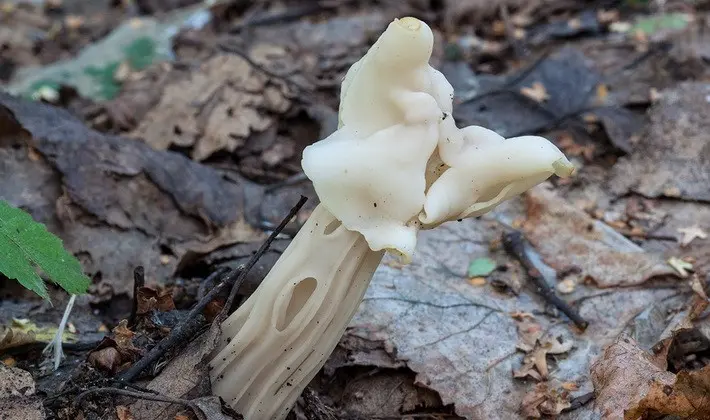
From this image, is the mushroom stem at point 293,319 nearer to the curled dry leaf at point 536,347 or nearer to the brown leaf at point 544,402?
the brown leaf at point 544,402

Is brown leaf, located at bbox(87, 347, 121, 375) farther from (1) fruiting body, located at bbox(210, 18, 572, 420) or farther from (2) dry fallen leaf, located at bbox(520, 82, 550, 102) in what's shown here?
(2) dry fallen leaf, located at bbox(520, 82, 550, 102)

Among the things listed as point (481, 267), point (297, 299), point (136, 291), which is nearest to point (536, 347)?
point (481, 267)

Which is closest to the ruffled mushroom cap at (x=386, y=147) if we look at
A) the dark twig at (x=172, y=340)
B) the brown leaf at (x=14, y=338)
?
the dark twig at (x=172, y=340)

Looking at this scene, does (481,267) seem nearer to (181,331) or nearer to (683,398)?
(683,398)

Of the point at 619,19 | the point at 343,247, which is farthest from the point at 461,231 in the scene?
the point at 619,19

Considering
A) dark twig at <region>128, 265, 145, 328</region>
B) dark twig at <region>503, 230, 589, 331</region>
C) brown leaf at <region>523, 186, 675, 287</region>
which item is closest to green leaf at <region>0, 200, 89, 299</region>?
dark twig at <region>128, 265, 145, 328</region>

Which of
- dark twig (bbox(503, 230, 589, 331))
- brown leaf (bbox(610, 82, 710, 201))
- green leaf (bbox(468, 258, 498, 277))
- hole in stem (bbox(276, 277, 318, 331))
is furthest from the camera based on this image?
brown leaf (bbox(610, 82, 710, 201))

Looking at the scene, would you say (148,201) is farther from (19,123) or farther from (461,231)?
(461,231)
